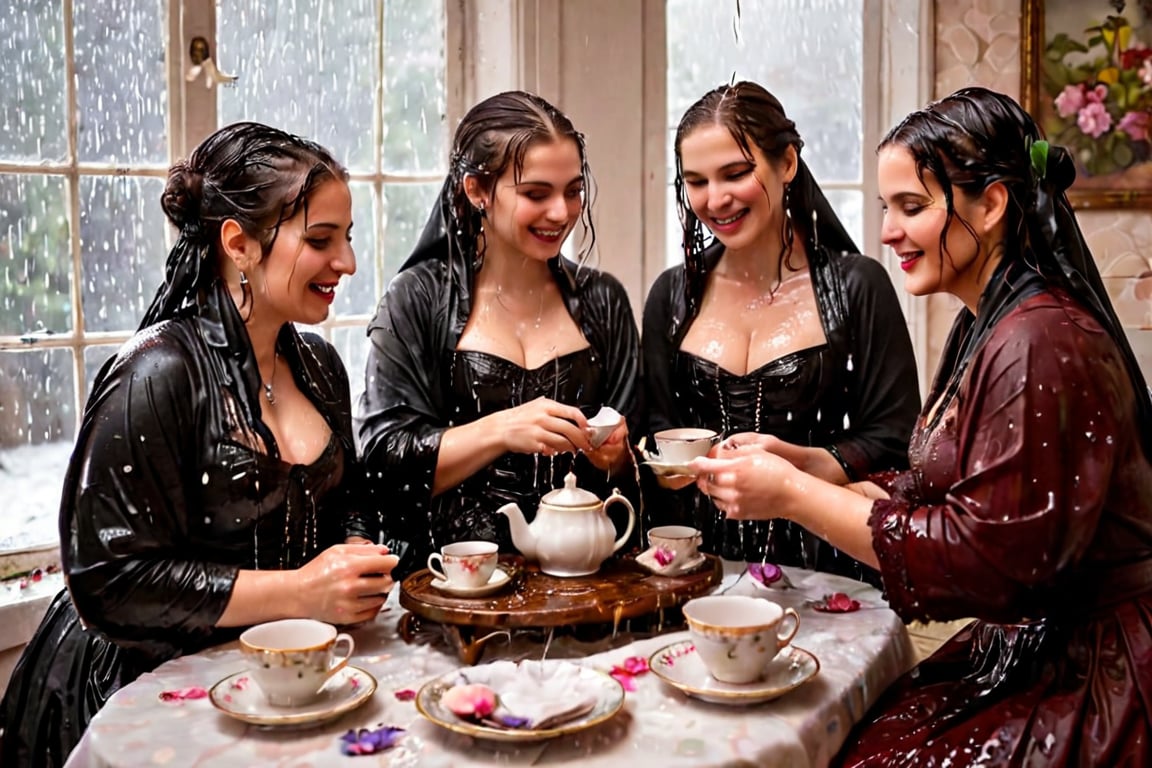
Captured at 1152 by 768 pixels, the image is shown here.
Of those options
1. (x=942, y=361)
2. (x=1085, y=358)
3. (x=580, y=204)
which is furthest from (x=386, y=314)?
(x=1085, y=358)

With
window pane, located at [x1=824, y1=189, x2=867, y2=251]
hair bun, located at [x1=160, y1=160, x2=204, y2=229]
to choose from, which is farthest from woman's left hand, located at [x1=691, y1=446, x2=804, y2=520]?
window pane, located at [x1=824, y1=189, x2=867, y2=251]

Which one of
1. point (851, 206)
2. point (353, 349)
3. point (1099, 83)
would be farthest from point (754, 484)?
point (1099, 83)

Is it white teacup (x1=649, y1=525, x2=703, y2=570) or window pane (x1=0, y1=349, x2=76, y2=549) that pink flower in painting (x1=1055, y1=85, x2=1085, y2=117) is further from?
window pane (x1=0, y1=349, x2=76, y2=549)

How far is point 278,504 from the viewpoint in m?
2.13

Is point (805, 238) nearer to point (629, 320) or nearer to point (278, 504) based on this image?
point (629, 320)

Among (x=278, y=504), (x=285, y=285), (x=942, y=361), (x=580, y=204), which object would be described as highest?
(x=580, y=204)

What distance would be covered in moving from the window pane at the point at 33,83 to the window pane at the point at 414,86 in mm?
948

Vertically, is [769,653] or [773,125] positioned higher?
[773,125]

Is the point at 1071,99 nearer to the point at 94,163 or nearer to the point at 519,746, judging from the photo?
the point at 94,163

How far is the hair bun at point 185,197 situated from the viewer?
2199mm

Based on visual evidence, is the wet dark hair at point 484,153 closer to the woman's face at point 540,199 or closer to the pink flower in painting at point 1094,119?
the woman's face at point 540,199

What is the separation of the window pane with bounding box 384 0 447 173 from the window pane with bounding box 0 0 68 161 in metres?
0.95

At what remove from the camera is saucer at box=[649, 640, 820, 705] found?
5.73ft

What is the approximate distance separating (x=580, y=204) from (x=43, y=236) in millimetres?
1349
